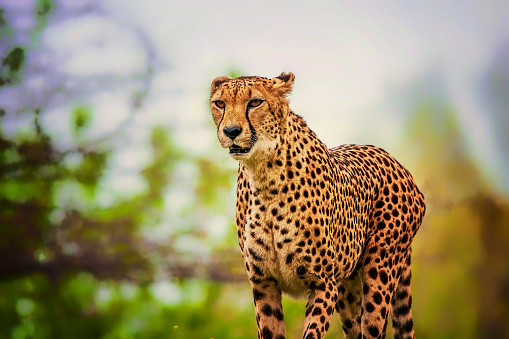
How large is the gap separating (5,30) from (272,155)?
473 centimetres

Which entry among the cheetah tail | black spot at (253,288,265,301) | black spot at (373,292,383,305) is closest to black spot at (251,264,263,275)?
black spot at (253,288,265,301)

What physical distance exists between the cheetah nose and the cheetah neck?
0.22m

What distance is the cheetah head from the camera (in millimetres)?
2941

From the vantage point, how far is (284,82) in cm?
321

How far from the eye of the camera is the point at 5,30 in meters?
6.97

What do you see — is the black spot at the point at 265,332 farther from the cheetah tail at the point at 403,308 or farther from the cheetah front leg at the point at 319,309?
the cheetah tail at the point at 403,308

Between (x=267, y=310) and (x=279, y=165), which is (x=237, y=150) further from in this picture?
(x=267, y=310)

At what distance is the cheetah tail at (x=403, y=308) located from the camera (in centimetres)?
386

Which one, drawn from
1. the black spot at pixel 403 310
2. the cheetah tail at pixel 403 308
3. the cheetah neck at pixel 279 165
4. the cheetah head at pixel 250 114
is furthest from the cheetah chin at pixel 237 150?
the black spot at pixel 403 310

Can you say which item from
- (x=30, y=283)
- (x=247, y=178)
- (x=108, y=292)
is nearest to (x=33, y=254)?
(x=30, y=283)

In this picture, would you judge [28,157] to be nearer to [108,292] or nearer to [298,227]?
[108,292]

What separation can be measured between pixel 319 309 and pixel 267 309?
0.79 ft

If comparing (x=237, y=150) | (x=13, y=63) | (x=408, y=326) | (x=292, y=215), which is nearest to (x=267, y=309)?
(x=292, y=215)

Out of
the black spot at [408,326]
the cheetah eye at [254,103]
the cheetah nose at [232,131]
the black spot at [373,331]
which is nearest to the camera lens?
the cheetah nose at [232,131]
